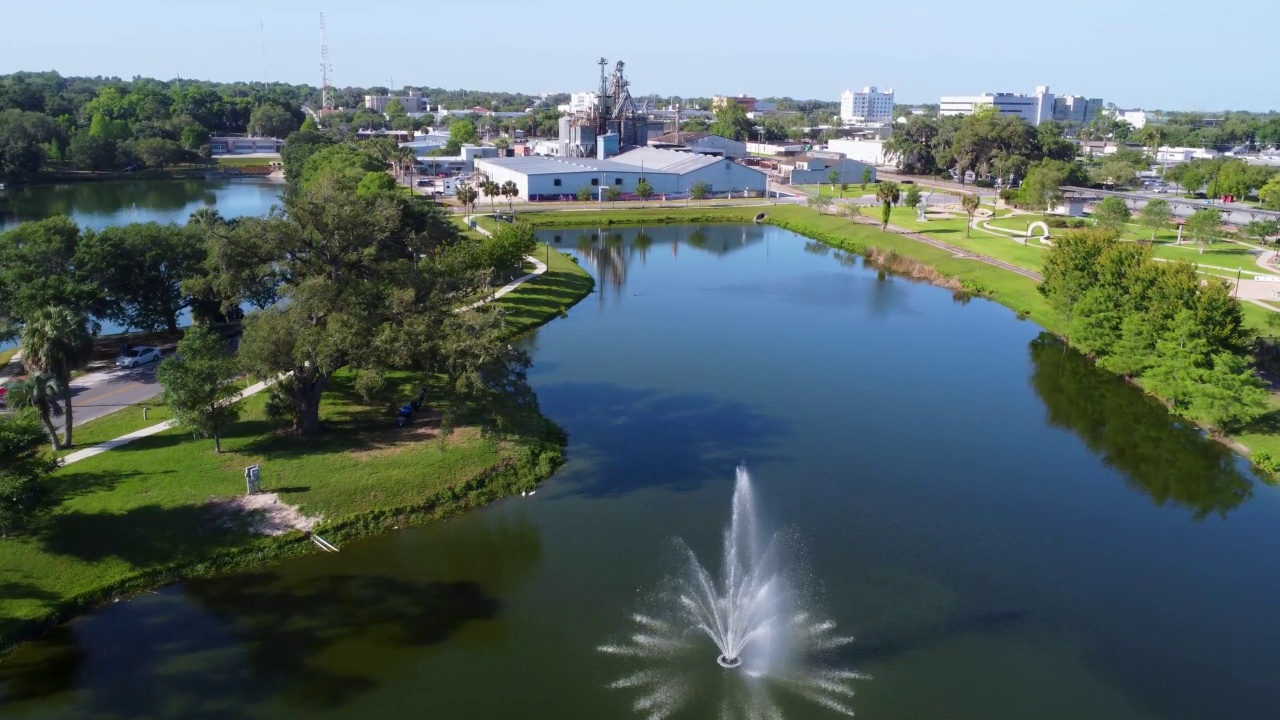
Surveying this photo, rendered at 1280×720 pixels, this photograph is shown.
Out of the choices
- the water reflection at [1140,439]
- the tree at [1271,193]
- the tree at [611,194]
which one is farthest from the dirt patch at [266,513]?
the tree at [1271,193]

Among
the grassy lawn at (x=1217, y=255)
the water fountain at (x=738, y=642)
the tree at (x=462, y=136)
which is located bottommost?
the water fountain at (x=738, y=642)

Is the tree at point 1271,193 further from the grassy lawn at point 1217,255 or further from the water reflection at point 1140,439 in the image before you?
the water reflection at point 1140,439

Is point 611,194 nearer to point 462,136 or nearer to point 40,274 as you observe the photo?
point 462,136

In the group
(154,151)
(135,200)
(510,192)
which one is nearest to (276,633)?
(510,192)

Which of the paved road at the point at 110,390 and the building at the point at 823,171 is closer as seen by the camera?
the paved road at the point at 110,390

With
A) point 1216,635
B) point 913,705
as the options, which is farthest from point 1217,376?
point 913,705

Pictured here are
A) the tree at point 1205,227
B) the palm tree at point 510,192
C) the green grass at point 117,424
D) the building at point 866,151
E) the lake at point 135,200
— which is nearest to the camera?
the green grass at point 117,424
